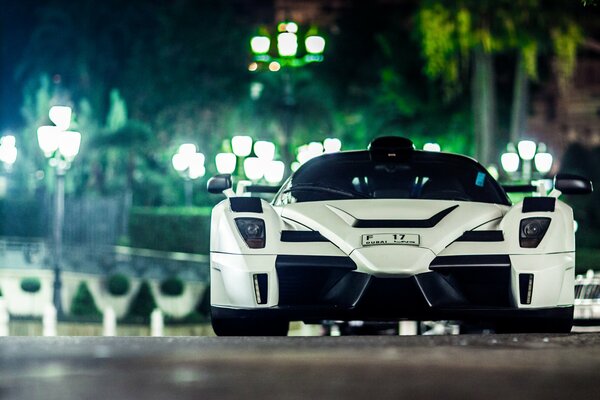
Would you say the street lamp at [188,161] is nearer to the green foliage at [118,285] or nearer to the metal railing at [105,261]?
the metal railing at [105,261]

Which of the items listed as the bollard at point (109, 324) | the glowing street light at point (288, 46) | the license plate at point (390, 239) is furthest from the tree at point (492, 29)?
the license plate at point (390, 239)

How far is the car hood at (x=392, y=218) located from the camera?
30.5ft

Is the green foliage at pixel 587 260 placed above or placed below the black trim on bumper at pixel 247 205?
below

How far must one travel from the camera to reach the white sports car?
30.2ft

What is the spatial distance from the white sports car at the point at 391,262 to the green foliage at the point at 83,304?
36.7m

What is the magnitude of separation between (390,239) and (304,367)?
1.74 m

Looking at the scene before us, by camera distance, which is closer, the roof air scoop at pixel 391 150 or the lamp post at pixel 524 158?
the roof air scoop at pixel 391 150

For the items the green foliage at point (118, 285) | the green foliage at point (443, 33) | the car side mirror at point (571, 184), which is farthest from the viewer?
the green foliage at point (118, 285)

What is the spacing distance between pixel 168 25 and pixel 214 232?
62.0 m

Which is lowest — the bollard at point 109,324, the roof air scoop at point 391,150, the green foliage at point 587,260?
the bollard at point 109,324

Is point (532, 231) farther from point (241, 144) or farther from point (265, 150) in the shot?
point (265, 150)

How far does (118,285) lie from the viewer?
48.4 meters

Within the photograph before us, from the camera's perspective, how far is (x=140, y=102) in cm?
7088

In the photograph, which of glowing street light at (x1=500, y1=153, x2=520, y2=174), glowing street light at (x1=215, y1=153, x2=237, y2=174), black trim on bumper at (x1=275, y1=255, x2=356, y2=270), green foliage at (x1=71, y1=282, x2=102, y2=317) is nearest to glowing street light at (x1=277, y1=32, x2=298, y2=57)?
glowing street light at (x1=500, y1=153, x2=520, y2=174)
